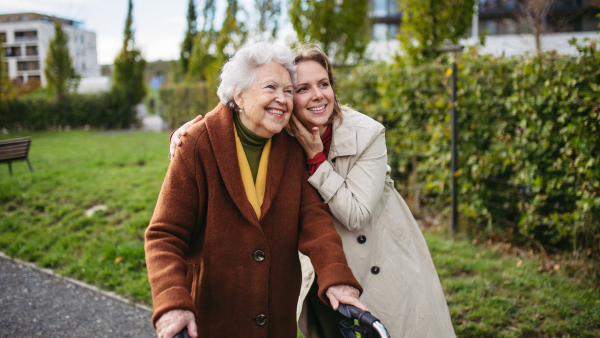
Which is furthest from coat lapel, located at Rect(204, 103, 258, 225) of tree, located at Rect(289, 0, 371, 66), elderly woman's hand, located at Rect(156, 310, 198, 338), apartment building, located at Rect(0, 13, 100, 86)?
apartment building, located at Rect(0, 13, 100, 86)

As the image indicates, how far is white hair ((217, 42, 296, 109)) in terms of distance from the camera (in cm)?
185

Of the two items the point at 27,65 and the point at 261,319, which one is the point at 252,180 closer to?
the point at 261,319

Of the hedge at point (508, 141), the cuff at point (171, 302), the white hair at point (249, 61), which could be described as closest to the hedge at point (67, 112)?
the hedge at point (508, 141)

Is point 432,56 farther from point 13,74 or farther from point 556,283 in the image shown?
point 13,74

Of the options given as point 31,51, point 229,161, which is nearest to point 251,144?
point 229,161

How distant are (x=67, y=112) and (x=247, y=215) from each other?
20.8 metres

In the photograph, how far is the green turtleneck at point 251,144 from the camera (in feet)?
6.34

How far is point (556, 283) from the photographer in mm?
3580

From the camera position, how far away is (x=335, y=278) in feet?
5.48

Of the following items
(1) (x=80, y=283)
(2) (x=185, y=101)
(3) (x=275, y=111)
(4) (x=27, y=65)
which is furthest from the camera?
(2) (x=185, y=101)

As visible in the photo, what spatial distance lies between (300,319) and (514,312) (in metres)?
1.95

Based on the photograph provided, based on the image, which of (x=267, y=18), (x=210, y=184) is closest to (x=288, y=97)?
(x=210, y=184)

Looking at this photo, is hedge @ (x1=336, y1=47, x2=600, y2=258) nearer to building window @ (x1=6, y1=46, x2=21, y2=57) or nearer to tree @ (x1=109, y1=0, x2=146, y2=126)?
building window @ (x1=6, y1=46, x2=21, y2=57)

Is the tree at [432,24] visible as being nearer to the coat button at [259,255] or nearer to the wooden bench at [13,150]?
the coat button at [259,255]
